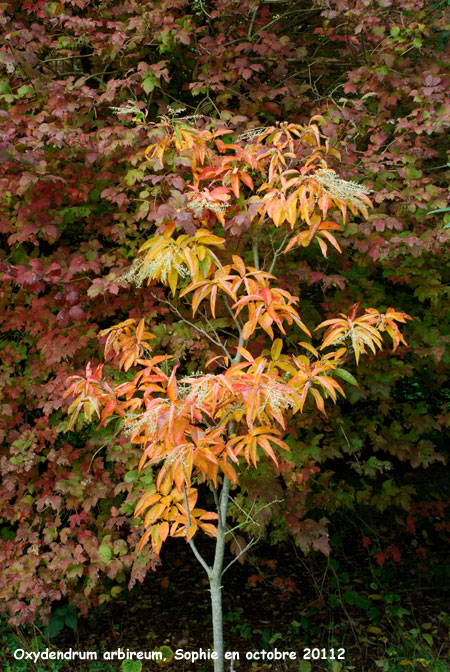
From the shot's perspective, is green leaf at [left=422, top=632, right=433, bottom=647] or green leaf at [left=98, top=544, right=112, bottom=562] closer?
green leaf at [left=98, top=544, right=112, bottom=562]

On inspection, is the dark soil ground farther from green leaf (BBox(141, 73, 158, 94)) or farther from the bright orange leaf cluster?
green leaf (BBox(141, 73, 158, 94))

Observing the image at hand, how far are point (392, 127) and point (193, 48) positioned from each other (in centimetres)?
118

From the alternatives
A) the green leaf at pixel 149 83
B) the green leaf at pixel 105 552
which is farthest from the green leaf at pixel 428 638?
the green leaf at pixel 149 83

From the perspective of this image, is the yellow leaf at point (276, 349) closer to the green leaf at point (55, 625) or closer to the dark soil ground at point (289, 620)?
the dark soil ground at point (289, 620)

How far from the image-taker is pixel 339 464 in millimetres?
4090

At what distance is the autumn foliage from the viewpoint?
8.26 feet

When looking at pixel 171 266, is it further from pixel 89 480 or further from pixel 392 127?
pixel 392 127

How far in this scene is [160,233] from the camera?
7.27 ft

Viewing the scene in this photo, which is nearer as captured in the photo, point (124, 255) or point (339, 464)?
point (124, 255)

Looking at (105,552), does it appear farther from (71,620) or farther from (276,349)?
(276,349)

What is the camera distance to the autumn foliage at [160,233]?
8.26 feet

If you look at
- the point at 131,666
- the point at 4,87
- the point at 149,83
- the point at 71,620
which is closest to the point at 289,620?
the point at 131,666

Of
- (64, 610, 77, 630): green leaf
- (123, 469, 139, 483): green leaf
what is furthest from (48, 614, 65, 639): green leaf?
(123, 469, 139, 483): green leaf

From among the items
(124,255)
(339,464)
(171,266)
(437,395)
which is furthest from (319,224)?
(437,395)
